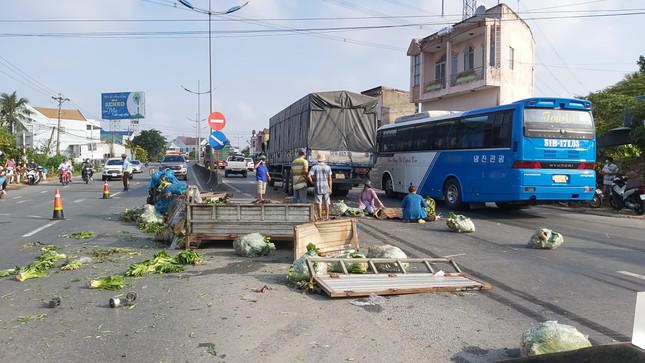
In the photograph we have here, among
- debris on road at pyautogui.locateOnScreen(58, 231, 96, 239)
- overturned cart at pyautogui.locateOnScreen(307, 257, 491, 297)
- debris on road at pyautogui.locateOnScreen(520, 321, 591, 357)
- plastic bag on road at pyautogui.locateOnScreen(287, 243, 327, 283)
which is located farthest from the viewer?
debris on road at pyautogui.locateOnScreen(58, 231, 96, 239)

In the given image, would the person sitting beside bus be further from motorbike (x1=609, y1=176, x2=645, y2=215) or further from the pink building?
the pink building

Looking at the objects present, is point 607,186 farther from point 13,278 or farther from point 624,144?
point 13,278

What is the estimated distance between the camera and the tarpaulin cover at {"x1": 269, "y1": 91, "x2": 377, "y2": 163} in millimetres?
18766

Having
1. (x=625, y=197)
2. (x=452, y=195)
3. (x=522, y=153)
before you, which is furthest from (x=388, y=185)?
(x=625, y=197)

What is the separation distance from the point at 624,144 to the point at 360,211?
42.9 feet

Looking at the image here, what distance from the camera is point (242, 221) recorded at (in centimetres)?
909

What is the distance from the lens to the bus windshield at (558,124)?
43.4 ft

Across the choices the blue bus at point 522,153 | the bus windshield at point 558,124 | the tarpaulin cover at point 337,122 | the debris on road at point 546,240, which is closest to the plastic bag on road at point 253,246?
the debris on road at point 546,240

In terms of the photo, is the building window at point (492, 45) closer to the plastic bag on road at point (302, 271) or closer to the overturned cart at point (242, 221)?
the overturned cart at point (242, 221)

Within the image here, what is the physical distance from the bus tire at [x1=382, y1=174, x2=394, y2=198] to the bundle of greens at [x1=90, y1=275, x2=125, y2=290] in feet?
48.1

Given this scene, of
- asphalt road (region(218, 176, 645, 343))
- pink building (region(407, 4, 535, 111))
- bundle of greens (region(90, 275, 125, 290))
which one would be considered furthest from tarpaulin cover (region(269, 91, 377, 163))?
pink building (region(407, 4, 535, 111))

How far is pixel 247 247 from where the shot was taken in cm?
854

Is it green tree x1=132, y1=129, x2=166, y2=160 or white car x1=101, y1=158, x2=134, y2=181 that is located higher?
green tree x1=132, y1=129, x2=166, y2=160

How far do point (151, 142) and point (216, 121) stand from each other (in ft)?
321
